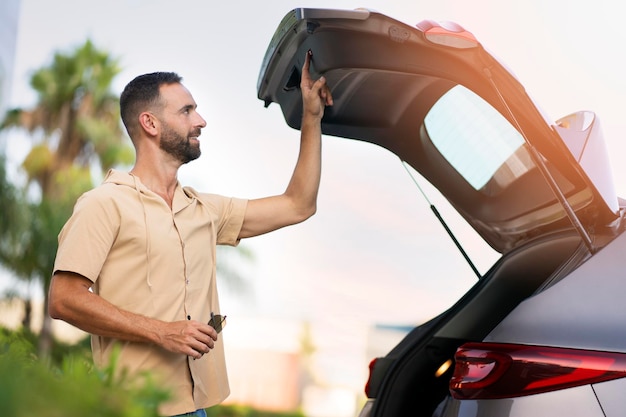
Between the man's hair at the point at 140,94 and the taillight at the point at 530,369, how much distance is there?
150 cm

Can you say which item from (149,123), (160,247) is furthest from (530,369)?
(149,123)

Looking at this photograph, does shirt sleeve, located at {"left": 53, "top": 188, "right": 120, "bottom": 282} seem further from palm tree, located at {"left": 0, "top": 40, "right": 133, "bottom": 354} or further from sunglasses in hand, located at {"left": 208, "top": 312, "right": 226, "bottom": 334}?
palm tree, located at {"left": 0, "top": 40, "right": 133, "bottom": 354}

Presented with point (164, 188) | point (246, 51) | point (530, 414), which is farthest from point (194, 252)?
point (246, 51)

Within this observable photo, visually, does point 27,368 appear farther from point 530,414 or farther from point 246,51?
point 246,51

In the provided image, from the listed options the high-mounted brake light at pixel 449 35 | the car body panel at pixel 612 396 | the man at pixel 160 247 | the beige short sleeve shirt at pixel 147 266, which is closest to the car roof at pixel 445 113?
the high-mounted brake light at pixel 449 35

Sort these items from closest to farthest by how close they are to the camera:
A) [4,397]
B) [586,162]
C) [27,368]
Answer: [4,397], [27,368], [586,162]

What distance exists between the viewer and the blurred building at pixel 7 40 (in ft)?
34.8

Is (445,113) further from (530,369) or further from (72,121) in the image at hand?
(72,121)

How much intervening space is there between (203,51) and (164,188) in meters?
29.4

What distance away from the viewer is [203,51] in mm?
31641

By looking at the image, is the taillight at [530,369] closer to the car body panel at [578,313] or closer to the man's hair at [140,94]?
the car body panel at [578,313]

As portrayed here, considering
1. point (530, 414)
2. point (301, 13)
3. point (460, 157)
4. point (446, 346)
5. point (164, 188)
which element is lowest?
point (446, 346)

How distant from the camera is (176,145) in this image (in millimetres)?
2994

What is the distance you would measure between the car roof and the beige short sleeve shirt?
0.62 meters
